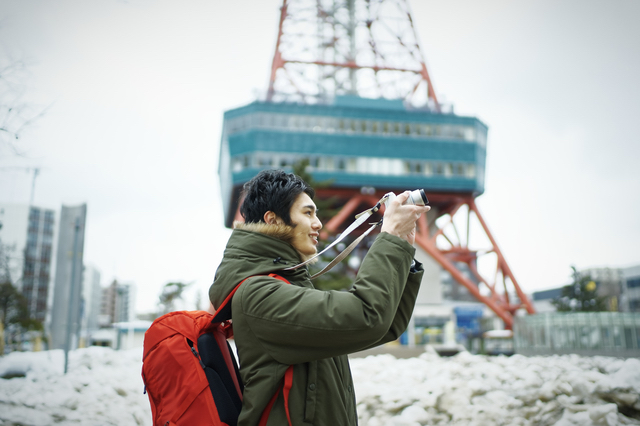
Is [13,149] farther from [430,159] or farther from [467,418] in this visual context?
[430,159]

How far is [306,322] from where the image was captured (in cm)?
163

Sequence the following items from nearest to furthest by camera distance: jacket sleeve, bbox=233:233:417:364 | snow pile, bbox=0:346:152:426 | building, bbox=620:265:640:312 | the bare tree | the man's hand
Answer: jacket sleeve, bbox=233:233:417:364 → the man's hand → snow pile, bbox=0:346:152:426 → the bare tree → building, bbox=620:265:640:312

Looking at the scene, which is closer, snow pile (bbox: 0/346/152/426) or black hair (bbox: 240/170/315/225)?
black hair (bbox: 240/170/315/225)

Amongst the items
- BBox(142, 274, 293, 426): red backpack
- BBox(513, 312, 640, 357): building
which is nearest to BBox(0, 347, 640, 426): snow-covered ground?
BBox(142, 274, 293, 426): red backpack

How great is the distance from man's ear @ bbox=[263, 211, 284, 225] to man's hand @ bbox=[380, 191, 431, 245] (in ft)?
1.43

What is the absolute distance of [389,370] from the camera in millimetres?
7316

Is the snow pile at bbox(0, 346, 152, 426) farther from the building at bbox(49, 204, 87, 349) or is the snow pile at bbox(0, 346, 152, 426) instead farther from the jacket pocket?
the jacket pocket

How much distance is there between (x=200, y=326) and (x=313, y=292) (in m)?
0.58

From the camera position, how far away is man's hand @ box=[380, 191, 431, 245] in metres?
1.75

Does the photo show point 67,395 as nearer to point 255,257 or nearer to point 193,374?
point 193,374

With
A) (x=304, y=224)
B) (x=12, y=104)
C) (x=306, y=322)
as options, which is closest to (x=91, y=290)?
(x=12, y=104)

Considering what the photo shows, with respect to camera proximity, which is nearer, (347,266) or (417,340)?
(347,266)

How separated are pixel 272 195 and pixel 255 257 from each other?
26 centimetres

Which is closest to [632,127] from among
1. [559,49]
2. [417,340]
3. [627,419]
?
[559,49]
